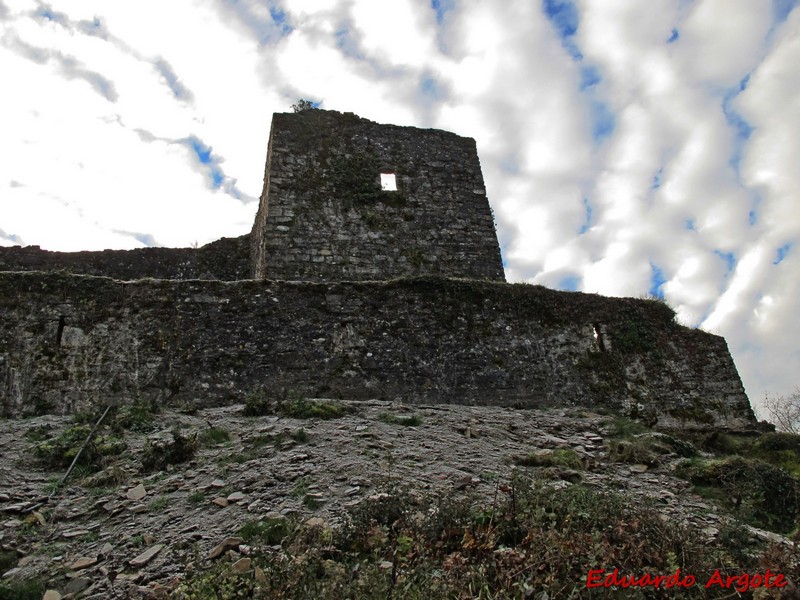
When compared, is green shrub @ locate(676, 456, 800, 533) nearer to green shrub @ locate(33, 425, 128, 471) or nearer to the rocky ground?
the rocky ground

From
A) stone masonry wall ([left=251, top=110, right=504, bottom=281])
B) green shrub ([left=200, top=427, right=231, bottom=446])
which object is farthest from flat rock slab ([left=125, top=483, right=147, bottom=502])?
stone masonry wall ([left=251, top=110, right=504, bottom=281])

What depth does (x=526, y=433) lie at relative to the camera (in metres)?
9.66

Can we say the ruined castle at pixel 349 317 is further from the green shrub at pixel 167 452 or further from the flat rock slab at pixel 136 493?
the flat rock slab at pixel 136 493

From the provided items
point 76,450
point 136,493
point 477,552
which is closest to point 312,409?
point 136,493

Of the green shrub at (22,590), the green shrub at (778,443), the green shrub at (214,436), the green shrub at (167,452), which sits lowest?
the green shrub at (22,590)

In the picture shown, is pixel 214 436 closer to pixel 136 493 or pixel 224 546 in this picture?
pixel 136 493

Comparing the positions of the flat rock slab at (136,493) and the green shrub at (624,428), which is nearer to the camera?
the flat rock slab at (136,493)

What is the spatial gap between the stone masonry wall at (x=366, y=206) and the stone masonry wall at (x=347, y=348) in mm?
2322

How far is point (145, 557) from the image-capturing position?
5.55 metres

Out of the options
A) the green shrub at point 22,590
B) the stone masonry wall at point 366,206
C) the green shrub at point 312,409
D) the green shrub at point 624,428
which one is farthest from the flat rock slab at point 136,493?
the green shrub at point 624,428

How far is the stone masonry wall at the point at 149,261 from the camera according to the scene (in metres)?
14.8

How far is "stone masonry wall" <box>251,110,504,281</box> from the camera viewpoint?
46.1ft

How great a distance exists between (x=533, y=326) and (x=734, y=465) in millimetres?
4923

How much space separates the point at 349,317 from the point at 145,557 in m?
6.28
